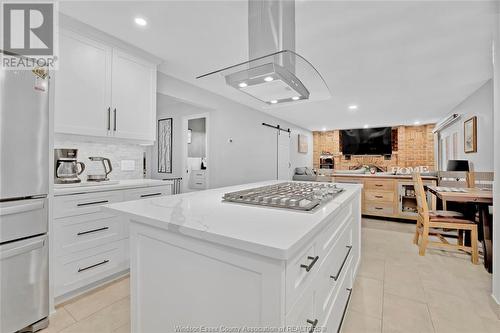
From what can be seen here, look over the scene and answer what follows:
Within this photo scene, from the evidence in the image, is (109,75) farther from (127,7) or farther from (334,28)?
(334,28)

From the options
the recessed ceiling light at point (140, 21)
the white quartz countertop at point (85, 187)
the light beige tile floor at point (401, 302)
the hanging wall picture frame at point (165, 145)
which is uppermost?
the recessed ceiling light at point (140, 21)

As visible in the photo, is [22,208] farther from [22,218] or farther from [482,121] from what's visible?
[482,121]

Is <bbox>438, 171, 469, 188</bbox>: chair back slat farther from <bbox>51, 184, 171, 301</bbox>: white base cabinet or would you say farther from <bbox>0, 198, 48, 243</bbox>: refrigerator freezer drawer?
<bbox>0, 198, 48, 243</bbox>: refrigerator freezer drawer

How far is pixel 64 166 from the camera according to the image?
198 centimetres

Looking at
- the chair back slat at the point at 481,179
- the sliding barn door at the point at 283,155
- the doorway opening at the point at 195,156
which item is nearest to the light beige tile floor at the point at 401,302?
the chair back slat at the point at 481,179

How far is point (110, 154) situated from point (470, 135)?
17.8 ft

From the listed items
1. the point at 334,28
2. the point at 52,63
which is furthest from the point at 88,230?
the point at 334,28

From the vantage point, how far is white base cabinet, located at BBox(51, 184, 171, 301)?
1.73m

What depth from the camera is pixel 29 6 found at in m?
1.64

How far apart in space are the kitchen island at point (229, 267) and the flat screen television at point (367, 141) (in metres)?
7.77

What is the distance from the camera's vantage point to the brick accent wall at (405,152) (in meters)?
7.11

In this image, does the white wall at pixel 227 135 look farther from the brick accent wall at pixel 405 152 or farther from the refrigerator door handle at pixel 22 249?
the brick accent wall at pixel 405 152

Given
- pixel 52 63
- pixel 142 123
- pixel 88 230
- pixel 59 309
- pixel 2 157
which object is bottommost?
pixel 59 309

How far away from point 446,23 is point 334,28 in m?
0.94
